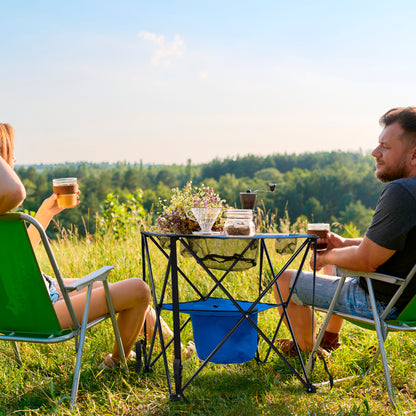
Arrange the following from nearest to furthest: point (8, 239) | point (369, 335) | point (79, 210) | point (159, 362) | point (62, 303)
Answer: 1. point (8, 239)
2. point (62, 303)
3. point (159, 362)
4. point (369, 335)
5. point (79, 210)

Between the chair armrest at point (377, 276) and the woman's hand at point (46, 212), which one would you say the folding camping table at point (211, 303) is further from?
the woman's hand at point (46, 212)

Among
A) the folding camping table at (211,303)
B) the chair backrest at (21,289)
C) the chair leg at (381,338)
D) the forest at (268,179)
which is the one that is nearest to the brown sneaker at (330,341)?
the folding camping table at (211,303)

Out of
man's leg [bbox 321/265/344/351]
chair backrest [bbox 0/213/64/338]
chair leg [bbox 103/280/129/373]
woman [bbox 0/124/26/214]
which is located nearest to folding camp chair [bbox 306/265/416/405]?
man's leg [bbox 321/265/344/351]

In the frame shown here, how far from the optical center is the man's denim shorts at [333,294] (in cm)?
222

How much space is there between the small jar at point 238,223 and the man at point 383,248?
423mm

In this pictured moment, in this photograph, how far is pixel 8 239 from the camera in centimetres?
192

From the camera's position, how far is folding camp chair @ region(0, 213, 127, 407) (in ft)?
6.27

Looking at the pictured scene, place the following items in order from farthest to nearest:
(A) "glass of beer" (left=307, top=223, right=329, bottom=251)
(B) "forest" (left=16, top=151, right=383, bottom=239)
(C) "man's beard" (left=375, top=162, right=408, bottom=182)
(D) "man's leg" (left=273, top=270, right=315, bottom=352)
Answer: (B) "forest" (left=16, top=151, right=383, bottom=239)
(D) "man's leg" (left=273, top=270, right=315, bottom=352)
(A) "glass of beer" (left=307, top=223, right=329, bottom=251)
(C) "man's beard" (left=375, top=162, right=408, bottom=182)

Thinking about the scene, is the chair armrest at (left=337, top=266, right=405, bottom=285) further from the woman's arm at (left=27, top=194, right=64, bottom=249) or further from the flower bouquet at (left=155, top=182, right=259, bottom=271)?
the woman's arm at (left=27, top=194, right=64, bottom=249)

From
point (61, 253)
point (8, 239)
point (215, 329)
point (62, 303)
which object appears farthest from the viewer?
point (61, 253)

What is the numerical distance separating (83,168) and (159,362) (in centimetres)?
4034

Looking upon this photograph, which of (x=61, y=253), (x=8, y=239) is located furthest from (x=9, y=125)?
(x=61, y=253)

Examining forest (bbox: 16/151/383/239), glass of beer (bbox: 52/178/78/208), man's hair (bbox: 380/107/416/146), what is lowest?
forest (bbox: 16/151/383/239)

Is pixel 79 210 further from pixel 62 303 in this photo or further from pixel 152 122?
pixel 62 303
